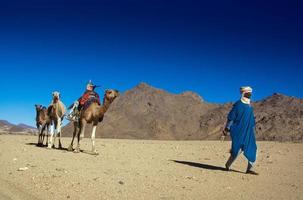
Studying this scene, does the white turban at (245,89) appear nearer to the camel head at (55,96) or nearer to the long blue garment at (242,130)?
the long blue garment at (242,130)

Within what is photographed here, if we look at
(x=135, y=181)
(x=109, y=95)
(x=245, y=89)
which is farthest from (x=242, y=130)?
(x=109, y=95)

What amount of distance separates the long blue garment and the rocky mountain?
53.0 meters

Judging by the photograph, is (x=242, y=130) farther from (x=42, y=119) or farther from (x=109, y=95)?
(x=42, y=119)

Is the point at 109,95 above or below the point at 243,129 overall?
above

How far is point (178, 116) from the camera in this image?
9050 centimetres

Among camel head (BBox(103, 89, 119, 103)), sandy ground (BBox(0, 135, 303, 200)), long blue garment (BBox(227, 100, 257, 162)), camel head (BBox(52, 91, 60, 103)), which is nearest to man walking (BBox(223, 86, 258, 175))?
long blue garment (BBox(227, 100, 257, 162))

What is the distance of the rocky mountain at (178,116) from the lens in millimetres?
70325

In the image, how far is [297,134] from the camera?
62531 mm

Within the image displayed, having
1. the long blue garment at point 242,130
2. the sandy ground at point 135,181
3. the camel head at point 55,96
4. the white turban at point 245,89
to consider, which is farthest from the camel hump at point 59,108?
the white turban at point 245,89

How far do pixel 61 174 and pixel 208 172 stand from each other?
13.1ft

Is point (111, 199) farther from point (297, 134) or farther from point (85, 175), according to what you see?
point (297, 134)

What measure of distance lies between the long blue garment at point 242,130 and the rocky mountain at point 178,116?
5298 centimetres

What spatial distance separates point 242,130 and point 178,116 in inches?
3033

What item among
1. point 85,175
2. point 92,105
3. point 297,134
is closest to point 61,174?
point 85,175
